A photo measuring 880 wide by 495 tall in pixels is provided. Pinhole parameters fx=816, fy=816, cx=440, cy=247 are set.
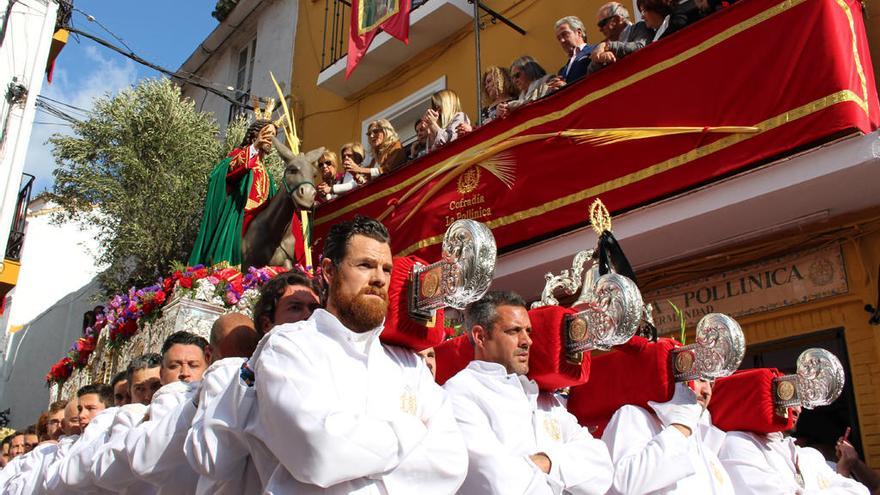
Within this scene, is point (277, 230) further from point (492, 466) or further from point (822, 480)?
point (822, 480)

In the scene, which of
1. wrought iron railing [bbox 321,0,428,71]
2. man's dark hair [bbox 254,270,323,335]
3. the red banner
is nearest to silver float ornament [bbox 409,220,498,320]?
man's dark hair [bbox 254,270,323,335]

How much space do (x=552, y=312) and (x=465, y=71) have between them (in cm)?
695

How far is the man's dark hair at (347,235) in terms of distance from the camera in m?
2.92

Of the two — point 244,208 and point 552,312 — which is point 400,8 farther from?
point 552,312

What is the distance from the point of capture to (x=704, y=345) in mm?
4043

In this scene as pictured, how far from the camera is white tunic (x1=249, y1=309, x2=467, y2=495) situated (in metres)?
2.33

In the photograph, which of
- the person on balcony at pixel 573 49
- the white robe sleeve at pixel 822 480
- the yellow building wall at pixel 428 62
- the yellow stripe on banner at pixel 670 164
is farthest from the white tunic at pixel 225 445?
the yellow building wall at pixel 428 62

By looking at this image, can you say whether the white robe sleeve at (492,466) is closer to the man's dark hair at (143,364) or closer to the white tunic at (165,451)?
the white tunic at (165,451)

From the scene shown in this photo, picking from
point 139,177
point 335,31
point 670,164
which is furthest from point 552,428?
point 335,31

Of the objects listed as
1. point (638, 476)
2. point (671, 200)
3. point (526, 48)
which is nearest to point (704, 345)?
point (638, 476)

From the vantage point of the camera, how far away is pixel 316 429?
232cm

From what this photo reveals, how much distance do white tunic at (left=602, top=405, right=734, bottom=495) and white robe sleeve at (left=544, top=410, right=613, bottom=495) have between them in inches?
7.6

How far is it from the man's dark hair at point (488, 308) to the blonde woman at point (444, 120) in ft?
12.4

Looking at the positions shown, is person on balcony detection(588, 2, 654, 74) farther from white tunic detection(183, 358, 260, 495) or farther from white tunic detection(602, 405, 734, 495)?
white tunic detection(183, 358, 260, 495)
